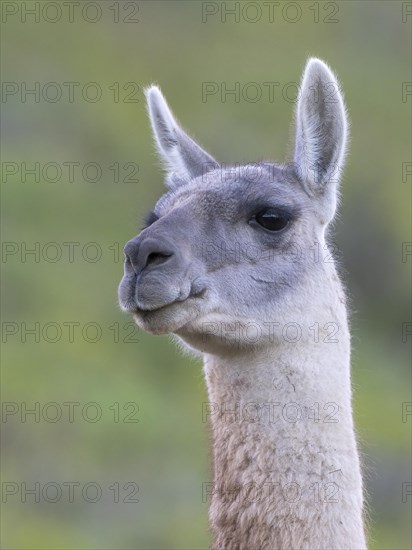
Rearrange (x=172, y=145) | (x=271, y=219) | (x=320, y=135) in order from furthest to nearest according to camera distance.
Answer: (x=172, y=145)
(x=320, y=135)
(x=271, y=219)

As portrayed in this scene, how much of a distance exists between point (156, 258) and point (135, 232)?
1764 centimetres

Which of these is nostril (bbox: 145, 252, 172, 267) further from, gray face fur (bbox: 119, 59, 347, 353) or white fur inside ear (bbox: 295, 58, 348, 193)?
white fur inside ear (bbox: 295, 58, 348, 193)

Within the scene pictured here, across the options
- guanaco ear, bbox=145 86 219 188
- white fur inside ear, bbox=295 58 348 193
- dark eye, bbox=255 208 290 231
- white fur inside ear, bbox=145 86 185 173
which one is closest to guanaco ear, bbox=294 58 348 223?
white fur inside ear, bbox=295 58 348 193

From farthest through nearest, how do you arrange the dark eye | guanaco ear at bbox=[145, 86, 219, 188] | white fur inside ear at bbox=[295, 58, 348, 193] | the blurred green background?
1. the blurred green background
2. guanaco ear at bbox=[145, 86, 219, 188]
3. white fur inside ear at bbox=[295, 58, 348, 193]
4. the dark eye

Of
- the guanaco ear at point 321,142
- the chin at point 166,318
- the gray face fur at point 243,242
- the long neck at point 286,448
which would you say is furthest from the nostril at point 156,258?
the guanaco ear at point 321,142

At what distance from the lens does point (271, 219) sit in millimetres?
7035

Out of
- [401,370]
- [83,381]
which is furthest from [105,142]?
[83,381]

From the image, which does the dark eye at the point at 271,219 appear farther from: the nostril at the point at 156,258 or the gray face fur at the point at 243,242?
the nostril at the point at 156,258

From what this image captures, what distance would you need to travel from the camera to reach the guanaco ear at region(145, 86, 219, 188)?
309 inches

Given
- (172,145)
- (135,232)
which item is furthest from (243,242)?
(135,232)

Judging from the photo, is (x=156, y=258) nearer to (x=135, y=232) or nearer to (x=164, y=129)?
(x=164, y=129)

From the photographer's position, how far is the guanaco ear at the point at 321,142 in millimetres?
7223

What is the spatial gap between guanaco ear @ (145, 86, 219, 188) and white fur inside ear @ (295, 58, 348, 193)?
0.69 meters

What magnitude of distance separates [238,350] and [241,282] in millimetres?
306
